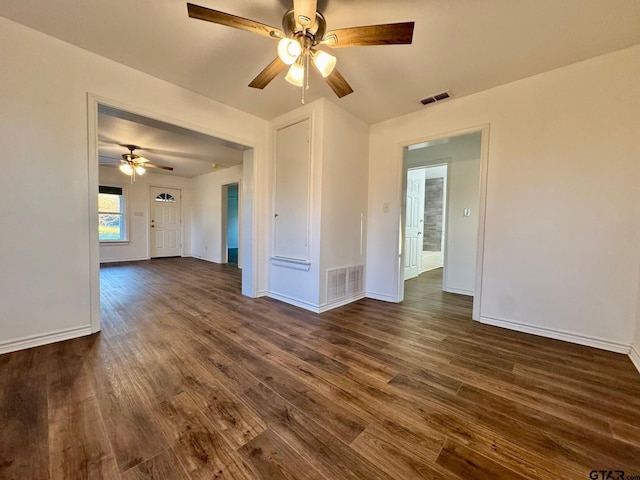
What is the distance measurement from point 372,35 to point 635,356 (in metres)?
3.12

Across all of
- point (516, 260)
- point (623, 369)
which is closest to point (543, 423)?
point (623, 369)

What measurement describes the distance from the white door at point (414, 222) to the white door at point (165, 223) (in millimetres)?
6628

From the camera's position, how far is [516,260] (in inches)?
102

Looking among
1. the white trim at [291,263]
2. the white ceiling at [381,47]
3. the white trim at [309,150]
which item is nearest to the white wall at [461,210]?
the white ceiling at [381,47]

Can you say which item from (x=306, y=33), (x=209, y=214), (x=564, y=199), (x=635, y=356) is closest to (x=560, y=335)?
(x=635, y=356)

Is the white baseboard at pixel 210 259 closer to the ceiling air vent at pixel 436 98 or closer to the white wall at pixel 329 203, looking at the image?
the white wall at pixel 329 203

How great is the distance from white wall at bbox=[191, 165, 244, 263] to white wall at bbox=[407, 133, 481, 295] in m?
4.60

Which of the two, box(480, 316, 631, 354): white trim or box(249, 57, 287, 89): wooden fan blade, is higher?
box(249, 57, 287, 89): wooden fan blade

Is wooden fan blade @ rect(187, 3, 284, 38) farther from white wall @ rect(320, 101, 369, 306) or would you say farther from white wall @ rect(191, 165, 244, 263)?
white wall @ rect(191, 165, 244, 263)

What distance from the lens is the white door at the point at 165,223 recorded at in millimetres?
7148

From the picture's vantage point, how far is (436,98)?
2879mm

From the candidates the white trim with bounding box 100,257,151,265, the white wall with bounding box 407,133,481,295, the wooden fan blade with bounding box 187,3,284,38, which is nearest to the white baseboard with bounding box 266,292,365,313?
the white wall with bounding box 407,133,481,295

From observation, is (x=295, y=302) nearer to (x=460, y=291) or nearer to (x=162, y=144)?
(x=460, y=291)

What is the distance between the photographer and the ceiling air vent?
9.13 ft
